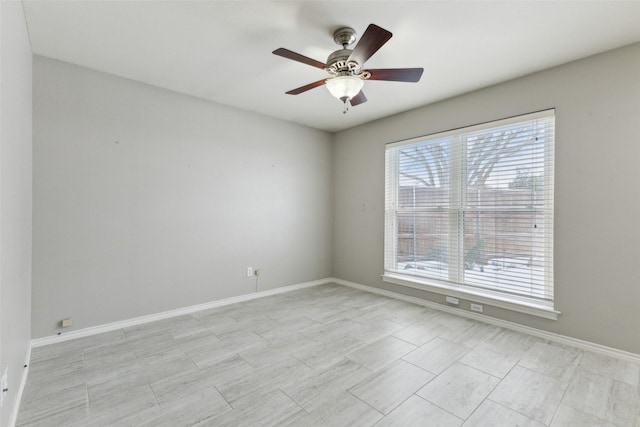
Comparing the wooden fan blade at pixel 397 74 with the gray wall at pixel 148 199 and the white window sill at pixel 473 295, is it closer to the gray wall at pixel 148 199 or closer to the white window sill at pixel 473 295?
the gray wall at pixel 148 199

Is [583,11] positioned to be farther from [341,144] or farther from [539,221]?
[341,144]

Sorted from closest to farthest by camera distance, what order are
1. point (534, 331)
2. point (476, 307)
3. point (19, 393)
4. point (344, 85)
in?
point (19, 393) → point (344, 85) → point (534, 331) → point (476, 307)

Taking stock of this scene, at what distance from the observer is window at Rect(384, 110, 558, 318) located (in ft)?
9.60

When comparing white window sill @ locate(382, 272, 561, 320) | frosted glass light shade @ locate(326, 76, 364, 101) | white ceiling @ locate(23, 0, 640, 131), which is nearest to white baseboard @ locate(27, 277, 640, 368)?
white window sill @ locate(382, 272, 561, 320)

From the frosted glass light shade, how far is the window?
184 cm

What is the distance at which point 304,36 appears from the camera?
2336 millimetres

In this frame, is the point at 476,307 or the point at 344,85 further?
the point at 476,307

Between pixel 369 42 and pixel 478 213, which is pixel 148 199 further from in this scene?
pixel 478 213

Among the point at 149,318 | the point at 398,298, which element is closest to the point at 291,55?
the point at 149,318

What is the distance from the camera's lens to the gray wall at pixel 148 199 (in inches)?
107

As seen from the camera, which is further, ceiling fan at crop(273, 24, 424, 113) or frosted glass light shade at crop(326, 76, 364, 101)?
frosted glass light shade at crop(326, 76, 364, 101)

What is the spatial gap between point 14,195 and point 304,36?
88.5 inches

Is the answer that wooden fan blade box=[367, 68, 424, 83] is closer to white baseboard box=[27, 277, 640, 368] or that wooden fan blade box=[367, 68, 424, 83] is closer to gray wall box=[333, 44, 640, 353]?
gray wall box=[333, 44, 640, 353]

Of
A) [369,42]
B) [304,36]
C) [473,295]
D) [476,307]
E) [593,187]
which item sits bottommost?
[476,307]
